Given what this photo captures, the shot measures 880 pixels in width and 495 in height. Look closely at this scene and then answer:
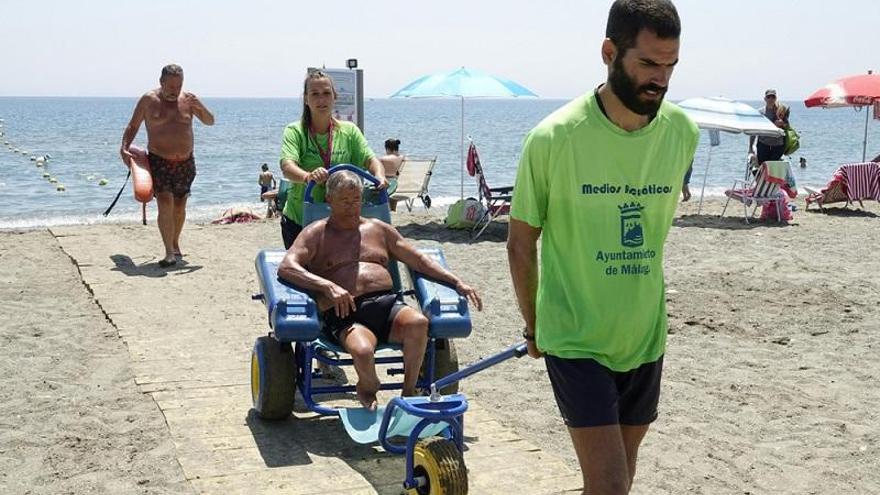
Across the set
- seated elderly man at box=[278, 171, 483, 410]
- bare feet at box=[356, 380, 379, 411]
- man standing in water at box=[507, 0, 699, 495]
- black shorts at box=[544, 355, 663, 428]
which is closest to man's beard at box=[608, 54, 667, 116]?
man standing in water at box=[507, 0, 699, 495]

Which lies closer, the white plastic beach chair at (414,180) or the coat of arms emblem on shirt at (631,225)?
the coat of arms emblem on shirt at (631,225)

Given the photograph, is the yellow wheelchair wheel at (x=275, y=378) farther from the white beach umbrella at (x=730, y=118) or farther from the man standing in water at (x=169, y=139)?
the white beach umbrella at (x=730, y=118)

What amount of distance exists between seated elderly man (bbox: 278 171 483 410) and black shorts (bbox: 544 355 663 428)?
1999 mm

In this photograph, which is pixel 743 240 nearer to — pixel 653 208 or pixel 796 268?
pixel 796 268

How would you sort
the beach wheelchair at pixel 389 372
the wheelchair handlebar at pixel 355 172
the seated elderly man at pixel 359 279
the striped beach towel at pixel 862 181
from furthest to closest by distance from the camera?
1. the striped beach towel at pixel 862 181
2. the wheelchair handlebar at pixel 355 172
3. the seated elderly man at pixel 359 279
4. the beach wheelchair at pixel 389 372

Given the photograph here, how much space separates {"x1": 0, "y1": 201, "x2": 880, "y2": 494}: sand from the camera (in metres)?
4.84

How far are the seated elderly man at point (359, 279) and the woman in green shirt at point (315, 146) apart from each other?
58 centimetres

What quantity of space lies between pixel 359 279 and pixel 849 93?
13.1m

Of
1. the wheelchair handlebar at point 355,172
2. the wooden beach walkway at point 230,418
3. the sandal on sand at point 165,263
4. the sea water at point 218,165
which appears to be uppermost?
the wheelchair handlebar at point 355,172

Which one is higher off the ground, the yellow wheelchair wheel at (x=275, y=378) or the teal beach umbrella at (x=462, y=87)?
the teal beach umbrella at (x=462, y=87)

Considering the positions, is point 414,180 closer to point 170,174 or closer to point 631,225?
point 170,174

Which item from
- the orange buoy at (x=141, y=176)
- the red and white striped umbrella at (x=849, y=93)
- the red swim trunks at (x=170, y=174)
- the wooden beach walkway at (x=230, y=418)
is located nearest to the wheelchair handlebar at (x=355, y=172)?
the wooden beach walkway at (x=230, y=418)

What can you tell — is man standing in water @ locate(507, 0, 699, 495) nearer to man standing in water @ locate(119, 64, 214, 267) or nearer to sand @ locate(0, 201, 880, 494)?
sand @ locate(0, 201, 880, 494)

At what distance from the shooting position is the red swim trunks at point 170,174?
9.62 metres
